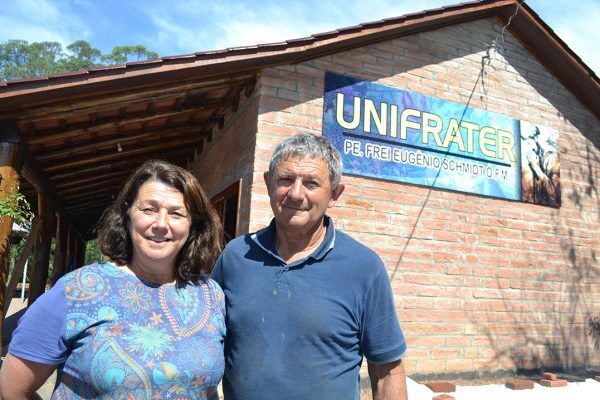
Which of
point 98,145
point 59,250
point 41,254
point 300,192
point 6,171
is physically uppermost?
point 98,145

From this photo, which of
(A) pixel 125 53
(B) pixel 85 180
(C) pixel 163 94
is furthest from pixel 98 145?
(A) pixel 125 53

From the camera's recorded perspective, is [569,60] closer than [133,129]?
No

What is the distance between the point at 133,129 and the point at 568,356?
24.4ft

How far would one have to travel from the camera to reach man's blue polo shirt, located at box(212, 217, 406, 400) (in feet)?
5.54

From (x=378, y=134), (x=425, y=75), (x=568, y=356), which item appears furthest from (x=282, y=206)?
(x=568, y=356)

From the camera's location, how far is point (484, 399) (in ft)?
16.1

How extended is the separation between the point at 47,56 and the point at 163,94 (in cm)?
7848

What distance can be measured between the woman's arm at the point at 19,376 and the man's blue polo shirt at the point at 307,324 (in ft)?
2.22

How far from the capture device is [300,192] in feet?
6.08

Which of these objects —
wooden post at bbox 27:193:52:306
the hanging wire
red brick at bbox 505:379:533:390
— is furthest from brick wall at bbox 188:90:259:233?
red brick at bbox 505:379:533:390

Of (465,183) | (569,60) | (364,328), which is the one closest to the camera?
(364,328)

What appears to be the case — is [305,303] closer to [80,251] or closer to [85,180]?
[85,180]

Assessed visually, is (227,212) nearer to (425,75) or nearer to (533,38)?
(425,75)

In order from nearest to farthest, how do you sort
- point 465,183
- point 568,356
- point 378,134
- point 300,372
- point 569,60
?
point 300,372
point 378,134
point 465,183
point 568,356
point 569,60
